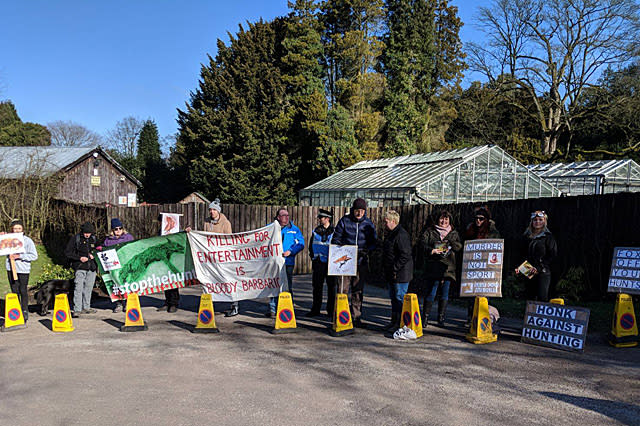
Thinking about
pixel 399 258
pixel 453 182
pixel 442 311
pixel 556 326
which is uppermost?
pixel 453 182

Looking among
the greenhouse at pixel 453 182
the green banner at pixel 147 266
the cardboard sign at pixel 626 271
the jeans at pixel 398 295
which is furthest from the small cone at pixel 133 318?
the greenhouse at pixel 453 182

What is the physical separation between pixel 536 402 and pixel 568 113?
36.1 m

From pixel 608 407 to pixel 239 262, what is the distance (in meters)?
6.61

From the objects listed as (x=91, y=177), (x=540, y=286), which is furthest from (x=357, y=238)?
(x=91, y=177)

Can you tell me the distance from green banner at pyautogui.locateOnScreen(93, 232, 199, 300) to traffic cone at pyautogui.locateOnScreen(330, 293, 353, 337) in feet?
10.8

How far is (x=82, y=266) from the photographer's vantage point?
10.1 m

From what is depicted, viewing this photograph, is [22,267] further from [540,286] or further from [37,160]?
[37,160]

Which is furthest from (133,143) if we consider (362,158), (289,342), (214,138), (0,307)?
(289,342)

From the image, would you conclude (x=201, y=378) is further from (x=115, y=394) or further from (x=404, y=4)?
(x=404, y=4)

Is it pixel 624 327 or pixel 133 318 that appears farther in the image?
pixel 133 318

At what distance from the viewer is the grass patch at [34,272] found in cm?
1493

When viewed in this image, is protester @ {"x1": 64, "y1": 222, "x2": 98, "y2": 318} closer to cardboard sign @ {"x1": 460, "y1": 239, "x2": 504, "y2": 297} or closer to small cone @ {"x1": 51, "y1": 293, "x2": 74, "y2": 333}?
small cone @ {"x1": 51, "y1": 293, "x2": 74, "y2": 333}

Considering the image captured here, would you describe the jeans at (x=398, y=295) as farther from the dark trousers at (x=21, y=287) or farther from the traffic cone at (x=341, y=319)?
the dark trousers at (x=21, y=287)

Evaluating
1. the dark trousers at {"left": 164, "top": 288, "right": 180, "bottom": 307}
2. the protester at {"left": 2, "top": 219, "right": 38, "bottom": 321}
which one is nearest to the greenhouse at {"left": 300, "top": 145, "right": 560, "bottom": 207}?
the dark trousers at {"left": 164, "top": 288, "right": 180, "bottom": 307}
